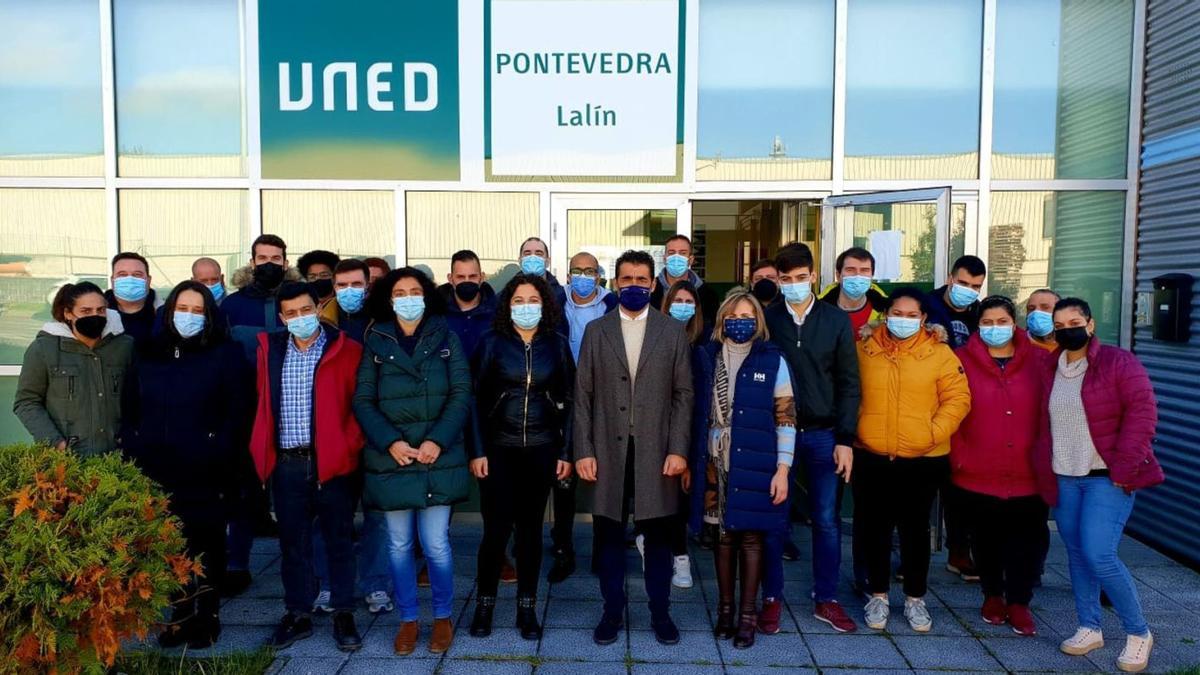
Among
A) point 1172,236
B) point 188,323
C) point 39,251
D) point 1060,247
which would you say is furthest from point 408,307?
point 1172,236

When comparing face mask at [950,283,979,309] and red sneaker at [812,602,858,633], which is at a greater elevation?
face mask at [950,283,979,309]

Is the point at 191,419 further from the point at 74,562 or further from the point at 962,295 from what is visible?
the point at 962,295

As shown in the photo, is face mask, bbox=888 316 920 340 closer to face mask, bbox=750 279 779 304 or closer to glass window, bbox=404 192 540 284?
face mask, bbox=750 279 779 304

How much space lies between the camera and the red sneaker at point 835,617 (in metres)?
4.21

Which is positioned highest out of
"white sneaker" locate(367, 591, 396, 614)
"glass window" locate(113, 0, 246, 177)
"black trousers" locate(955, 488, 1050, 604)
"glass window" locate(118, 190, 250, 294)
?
"glass window" locate(113, 0, 246, 177)

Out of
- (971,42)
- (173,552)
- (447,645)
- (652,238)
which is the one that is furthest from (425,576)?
Result: (971,42)

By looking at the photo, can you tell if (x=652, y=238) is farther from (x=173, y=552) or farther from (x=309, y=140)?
(x=173, y=552)

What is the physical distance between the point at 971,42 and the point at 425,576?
602cm

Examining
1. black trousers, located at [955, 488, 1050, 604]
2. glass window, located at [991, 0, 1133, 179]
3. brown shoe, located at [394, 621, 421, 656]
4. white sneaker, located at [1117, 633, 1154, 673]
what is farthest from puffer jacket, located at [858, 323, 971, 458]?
glass window, located at [991, 0, 1133, 179]

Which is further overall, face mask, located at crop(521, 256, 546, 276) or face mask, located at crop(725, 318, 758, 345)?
face mask, located at crop(521, 256, 546, 276)

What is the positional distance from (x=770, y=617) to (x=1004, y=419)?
165 centimetres

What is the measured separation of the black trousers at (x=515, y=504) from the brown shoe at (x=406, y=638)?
1.29 ft

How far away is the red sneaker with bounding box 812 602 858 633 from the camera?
4.21 meters

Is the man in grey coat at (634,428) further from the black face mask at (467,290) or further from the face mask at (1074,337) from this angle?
the face mask at (1074,337)
